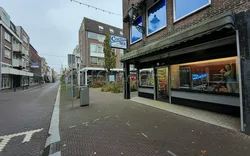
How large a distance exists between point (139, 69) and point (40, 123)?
7965 millimetres

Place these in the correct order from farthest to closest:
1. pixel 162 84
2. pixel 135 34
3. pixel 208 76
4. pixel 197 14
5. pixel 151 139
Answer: pixel 135 34
pixel 162 84
pixel 208 76
pixel 197 14
pixel 151 139

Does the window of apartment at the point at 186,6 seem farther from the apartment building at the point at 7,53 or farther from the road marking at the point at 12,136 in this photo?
the apartment building at the point at 7,53

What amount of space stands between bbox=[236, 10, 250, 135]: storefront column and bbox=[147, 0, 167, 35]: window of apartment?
4.18 metres

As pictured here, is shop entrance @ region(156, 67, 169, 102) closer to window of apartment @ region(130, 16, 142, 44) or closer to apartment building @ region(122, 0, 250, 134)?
apartment building @ region(122, 0, 250, 134)

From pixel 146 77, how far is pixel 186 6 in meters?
5.51

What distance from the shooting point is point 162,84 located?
9.43 m

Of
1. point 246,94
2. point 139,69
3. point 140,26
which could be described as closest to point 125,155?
point 246,94

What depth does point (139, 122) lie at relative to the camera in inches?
199

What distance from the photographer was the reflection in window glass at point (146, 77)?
33.3ft

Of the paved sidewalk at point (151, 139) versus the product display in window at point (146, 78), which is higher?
the product display in window at point (146, 78)

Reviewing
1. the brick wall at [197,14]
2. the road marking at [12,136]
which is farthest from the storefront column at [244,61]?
the road marking at [12,136]

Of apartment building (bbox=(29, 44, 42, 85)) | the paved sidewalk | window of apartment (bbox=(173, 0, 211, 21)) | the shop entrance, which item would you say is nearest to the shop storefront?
apartment building (bbox=(29, 44, 42, 85))

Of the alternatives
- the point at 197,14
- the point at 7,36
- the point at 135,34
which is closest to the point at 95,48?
the point at 7,36

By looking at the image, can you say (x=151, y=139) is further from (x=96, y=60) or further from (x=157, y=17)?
(x=96, y=60)
